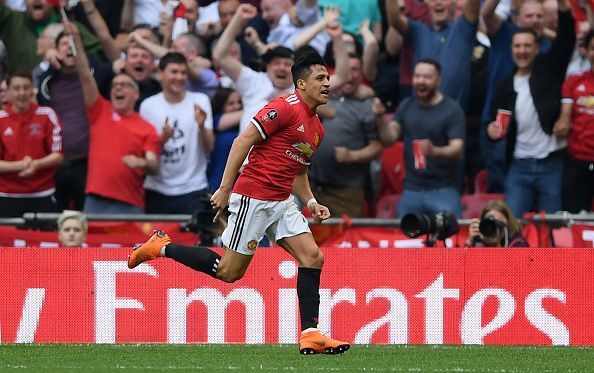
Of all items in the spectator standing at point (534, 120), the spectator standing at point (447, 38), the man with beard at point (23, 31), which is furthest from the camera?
the man with beard at point (23, 31)

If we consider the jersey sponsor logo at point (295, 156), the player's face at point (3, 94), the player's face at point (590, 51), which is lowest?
the jersey sponsor logo at point (295, 156)

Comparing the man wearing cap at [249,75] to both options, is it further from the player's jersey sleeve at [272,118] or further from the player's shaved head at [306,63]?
the player's jersey sleeve at [272,118]

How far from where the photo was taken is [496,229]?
1179 centimetres

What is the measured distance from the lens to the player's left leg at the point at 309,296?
30.0 feet

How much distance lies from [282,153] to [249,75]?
4.53 metres

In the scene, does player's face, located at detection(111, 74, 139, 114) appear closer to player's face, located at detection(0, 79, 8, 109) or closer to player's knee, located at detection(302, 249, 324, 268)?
player's face, located at detection(0, 79, 8, 109)

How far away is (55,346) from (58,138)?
11.3 ft

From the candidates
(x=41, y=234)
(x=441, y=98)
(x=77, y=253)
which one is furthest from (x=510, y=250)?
(x=41, y=234)

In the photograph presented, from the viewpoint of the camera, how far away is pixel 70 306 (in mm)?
11461

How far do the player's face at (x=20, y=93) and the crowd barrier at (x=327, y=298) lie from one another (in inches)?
103

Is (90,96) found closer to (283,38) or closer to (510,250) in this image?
(283,38)

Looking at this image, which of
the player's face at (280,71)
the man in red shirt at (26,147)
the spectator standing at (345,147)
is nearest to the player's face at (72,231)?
the man in red shirt at (26,147)

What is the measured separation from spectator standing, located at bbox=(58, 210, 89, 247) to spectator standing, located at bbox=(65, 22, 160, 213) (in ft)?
3.64

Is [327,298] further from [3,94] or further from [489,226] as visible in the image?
[3,94]
